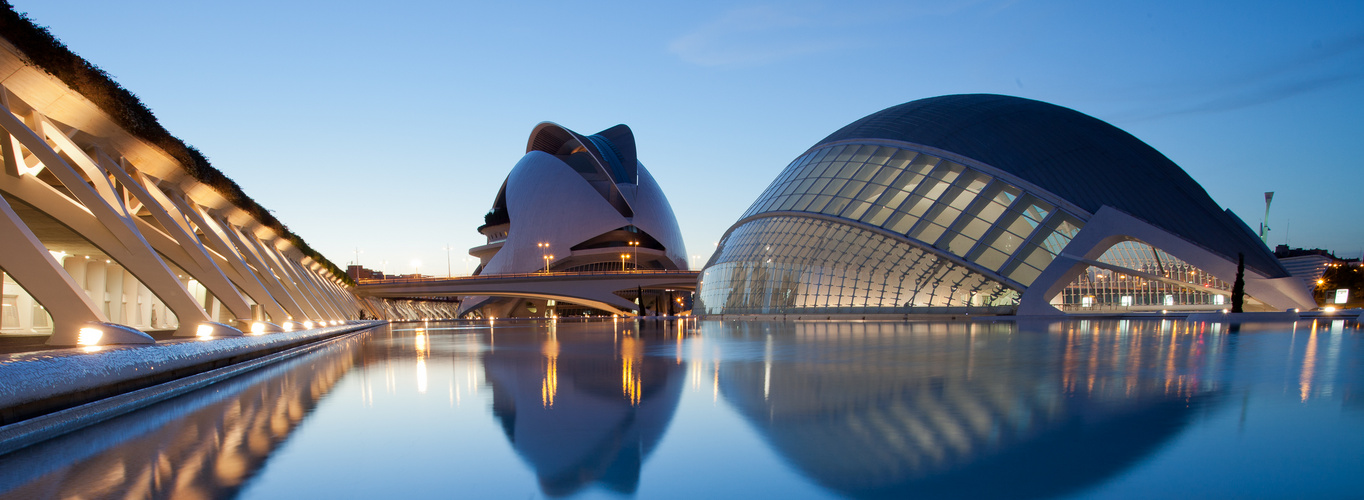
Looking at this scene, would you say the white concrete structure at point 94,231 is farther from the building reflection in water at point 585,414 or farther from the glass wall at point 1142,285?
the glass wall at point 1142,285

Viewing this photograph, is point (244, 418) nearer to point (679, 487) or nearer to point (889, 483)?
point (679, 487)

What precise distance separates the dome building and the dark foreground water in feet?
208

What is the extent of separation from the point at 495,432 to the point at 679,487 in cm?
189

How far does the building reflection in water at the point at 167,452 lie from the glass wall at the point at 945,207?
2447cm

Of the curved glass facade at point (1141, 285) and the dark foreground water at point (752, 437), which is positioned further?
the curved glass facade at point (1141, 285)

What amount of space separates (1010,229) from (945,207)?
93.1 inches

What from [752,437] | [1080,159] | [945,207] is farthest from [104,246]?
[1080,159]

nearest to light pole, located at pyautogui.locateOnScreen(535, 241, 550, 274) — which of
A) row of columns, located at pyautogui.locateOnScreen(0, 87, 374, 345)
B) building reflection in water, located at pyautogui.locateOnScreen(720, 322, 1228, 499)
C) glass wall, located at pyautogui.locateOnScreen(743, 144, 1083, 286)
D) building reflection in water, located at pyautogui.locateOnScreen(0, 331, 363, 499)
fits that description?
glass wall, located at pyautogui.locateOnScreen(743, 144, 1083, 286)

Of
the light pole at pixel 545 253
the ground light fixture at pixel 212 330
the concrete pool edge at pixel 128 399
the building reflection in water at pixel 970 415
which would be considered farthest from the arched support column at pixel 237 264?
the light pole at pixel 545 253

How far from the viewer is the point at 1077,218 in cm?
2703

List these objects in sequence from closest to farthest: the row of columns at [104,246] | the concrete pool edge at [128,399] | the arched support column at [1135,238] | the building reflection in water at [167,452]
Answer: the building reflection in water at [167,452], the concrete pool edge at [128,399], the row of columns at [104,246], the arched support column at [1135,238]

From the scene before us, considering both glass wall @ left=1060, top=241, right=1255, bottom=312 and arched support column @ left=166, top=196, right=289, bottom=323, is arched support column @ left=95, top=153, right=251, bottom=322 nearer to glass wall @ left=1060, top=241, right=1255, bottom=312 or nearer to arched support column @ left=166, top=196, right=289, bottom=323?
arched support column @ left=166, top=196, right=289, bottom=323

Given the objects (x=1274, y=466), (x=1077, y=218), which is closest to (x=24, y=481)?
(x=1274, y=466)

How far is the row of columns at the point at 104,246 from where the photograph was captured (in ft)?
25.5
